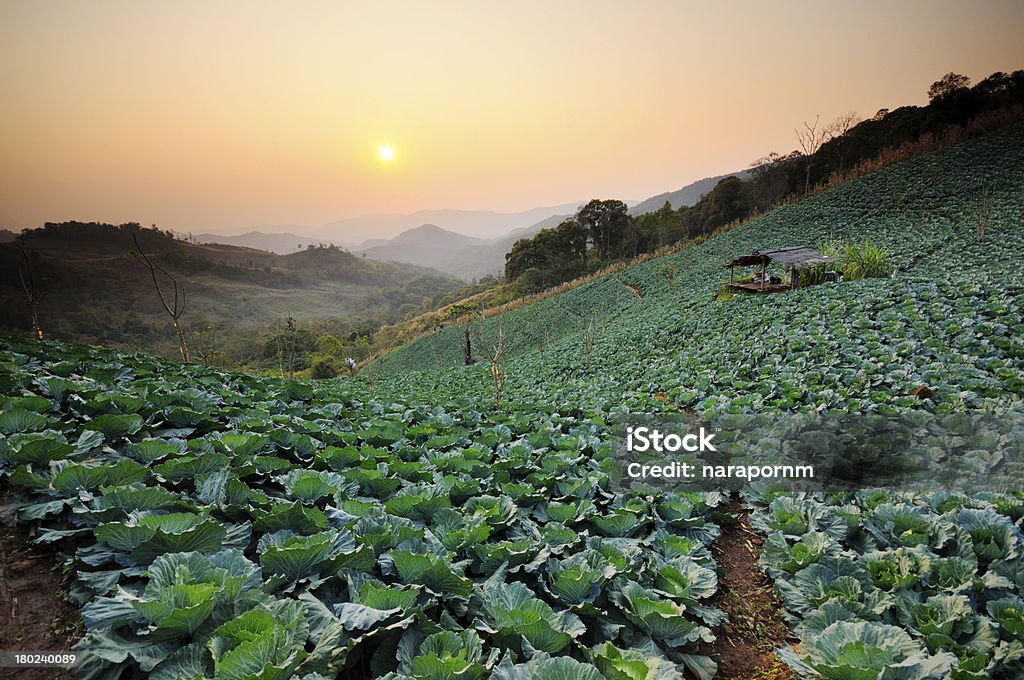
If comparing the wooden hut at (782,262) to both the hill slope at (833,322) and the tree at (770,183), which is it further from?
the tree at (770,183)

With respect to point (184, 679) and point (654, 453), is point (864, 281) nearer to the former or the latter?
point (654, 453)

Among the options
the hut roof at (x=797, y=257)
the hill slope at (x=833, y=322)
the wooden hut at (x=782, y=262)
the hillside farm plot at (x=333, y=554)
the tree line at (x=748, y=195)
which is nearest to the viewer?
the hillside farm plot at (x=333, y=554)

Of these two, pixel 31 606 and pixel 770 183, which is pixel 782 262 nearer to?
pixel 31 606

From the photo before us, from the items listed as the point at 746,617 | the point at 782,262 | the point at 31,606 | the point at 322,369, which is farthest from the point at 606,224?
the point at 31,606

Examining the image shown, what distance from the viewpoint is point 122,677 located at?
5.22ft

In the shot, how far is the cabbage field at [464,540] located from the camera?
5.69 feet

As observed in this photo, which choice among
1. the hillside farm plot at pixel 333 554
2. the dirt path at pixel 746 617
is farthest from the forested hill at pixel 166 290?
the dirt path at pixel 746 617

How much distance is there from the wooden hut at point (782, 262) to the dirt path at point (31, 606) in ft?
55.5

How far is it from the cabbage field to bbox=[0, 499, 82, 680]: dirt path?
0.09 metres

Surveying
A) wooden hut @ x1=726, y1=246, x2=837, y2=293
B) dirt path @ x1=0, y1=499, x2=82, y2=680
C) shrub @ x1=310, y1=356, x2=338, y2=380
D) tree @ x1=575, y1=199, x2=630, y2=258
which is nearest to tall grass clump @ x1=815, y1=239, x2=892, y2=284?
wooden hut @ x1=726, y1=246, x2=837, y2=293

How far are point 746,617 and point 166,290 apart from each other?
76.3 meters

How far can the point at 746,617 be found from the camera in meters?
2.71

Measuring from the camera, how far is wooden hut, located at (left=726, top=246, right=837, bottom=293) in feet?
45.3

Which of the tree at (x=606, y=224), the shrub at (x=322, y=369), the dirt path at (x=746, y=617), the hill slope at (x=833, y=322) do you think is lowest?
the shrub at (x=322, y=369)
